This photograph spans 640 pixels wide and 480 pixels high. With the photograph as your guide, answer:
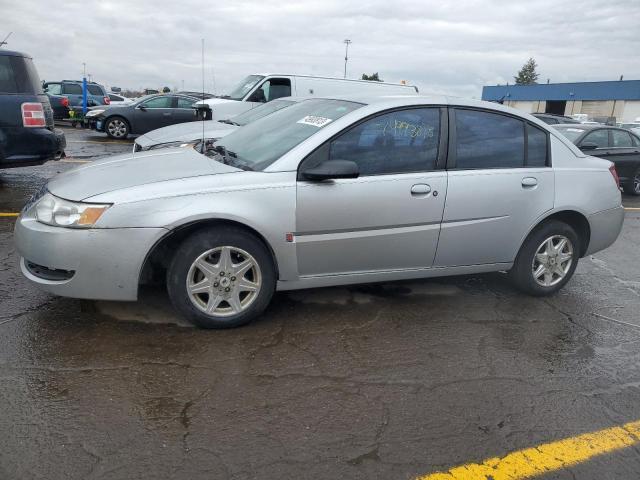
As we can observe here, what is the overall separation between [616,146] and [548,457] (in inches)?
398

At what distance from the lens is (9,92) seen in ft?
23.0

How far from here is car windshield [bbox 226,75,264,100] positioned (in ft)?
37.7

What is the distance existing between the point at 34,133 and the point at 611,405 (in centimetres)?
717

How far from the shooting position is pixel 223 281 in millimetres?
3645

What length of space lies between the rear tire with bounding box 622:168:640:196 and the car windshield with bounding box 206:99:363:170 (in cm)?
913

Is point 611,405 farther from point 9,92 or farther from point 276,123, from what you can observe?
point 9,92

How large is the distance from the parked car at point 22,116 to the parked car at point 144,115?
9004 mm

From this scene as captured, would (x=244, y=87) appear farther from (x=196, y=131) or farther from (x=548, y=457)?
(x=548, y=457)

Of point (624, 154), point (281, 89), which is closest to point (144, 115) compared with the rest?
point (281, 89)

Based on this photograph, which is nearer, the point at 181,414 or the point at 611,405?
the point at 181,414

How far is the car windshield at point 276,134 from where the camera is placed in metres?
3.97

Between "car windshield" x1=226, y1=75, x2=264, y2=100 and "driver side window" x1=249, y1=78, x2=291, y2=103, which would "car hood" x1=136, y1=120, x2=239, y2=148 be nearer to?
"driver side window" x1=249, y1=78, x2=291, y2=103

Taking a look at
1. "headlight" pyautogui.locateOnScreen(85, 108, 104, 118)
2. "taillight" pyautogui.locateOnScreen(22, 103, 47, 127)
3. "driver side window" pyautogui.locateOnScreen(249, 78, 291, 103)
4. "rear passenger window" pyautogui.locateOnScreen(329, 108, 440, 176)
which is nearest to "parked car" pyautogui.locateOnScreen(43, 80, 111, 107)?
"headlight" pyautogui.locateOnScreen(85, 108, 104, 118)

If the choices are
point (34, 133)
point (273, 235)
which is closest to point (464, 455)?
point (273, 235)
